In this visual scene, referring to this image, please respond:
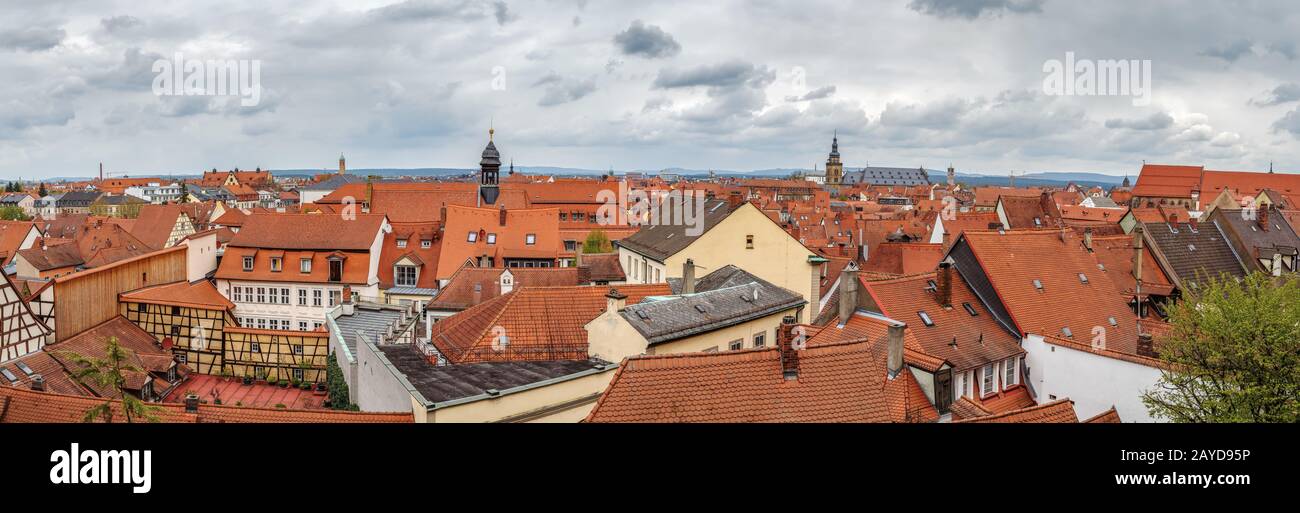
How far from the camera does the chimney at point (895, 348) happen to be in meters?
19.4

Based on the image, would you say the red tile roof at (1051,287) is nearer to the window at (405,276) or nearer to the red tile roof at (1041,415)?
the red tile roof at (1041,415)

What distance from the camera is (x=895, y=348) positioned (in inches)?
770

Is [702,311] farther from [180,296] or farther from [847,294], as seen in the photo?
[180,296]

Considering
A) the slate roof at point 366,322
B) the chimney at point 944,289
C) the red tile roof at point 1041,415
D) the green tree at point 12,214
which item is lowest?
the slate roof at point 366,322

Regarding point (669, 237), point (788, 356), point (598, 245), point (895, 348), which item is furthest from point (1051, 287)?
point (598, 245)

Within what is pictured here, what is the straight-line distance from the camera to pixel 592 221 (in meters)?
80.6

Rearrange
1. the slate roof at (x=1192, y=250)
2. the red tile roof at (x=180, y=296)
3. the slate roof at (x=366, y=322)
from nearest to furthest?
the slate roof at (x=366, y=322) < the slate roof at (x=1192, y=250) < the red tile roof at (x=180, y=296)

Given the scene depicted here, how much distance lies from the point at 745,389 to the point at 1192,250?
108 feet

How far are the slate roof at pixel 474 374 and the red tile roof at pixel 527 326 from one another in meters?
0.45

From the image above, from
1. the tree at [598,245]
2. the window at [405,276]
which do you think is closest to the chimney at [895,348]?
the window at [405,276]
